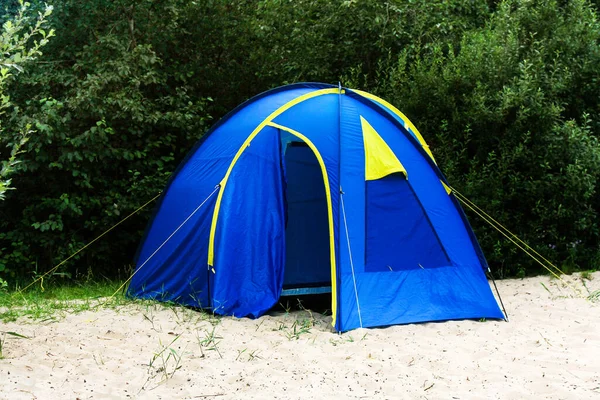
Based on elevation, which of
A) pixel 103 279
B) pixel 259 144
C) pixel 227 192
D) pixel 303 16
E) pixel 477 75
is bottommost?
pixel 103 279

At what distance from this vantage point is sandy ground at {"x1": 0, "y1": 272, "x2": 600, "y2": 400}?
4.04 m

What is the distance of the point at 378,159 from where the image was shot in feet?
18.1

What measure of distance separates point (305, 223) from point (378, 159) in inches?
41.8

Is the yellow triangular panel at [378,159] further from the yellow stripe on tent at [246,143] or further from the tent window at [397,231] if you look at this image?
the yellow stripe on tent at [246,143]

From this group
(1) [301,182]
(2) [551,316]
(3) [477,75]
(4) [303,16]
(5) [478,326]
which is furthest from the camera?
(4) [303,16]

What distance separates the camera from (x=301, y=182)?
6320 millimetres

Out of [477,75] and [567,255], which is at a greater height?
[477,75]

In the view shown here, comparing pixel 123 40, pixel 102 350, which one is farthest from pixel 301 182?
pixel 123 40

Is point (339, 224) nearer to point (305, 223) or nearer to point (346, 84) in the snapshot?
point (305, 223)

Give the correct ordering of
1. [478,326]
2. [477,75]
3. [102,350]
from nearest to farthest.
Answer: [102,350] → [478,326] → [477,75]

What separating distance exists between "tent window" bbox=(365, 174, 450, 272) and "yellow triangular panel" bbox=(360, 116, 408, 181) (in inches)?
2.6

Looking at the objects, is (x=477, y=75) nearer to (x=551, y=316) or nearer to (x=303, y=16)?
(x=303, y=16)

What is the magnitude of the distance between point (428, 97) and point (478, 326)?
3.01m

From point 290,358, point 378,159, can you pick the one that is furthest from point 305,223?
point 290,358
